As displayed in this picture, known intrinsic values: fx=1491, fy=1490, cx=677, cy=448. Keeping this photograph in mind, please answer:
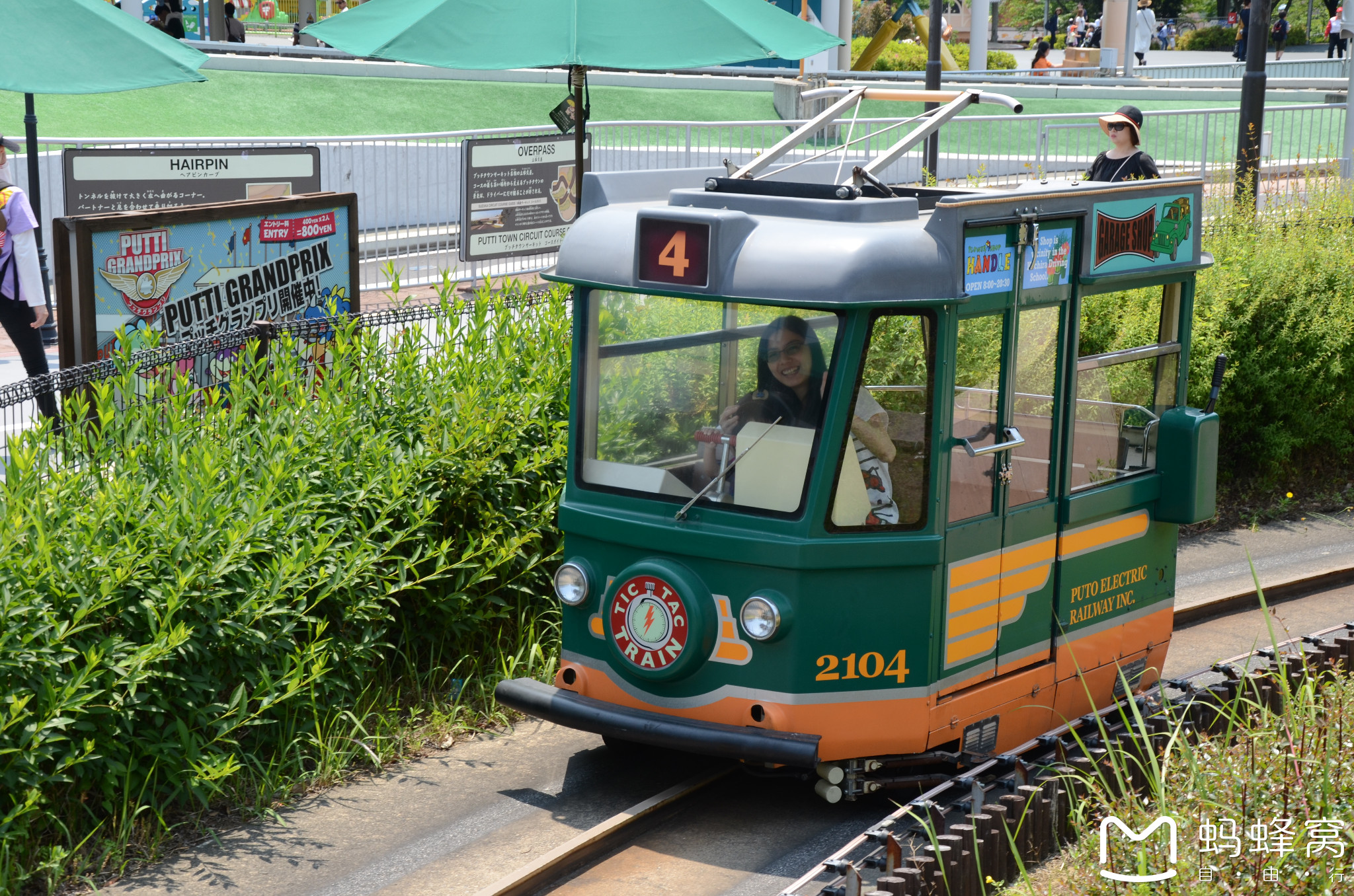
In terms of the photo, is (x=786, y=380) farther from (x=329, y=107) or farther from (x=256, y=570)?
(x=329, y=107)

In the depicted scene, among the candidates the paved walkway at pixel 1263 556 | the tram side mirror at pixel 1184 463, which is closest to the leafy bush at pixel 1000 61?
the paved walkway at pixel 1263 556

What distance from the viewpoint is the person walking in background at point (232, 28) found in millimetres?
34344

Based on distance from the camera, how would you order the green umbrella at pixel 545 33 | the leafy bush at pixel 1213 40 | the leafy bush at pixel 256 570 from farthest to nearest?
1. the leafy bush at pixel 1213 40
2. the green umbrella at pixel 545 33
3. the leafy bush at pixel 256 570

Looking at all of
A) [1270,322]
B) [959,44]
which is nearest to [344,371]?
[1270,322]

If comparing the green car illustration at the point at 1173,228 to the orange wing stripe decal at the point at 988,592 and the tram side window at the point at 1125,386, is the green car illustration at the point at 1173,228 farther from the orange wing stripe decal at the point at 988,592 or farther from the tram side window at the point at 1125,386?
the orange wing stripe decal at the point at 988,592

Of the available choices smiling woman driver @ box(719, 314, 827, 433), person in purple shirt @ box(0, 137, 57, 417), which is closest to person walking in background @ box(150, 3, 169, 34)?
person in purple shirt @ box(0, 137, 57, 417)

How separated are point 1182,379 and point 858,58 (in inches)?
1365

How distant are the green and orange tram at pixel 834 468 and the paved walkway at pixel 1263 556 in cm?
352

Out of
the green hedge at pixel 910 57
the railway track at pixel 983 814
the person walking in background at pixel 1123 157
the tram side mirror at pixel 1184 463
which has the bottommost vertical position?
the railway track at pixel 983 814

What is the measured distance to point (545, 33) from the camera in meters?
9.33

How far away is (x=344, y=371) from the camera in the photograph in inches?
279

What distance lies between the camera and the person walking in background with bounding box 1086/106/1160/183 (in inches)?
389

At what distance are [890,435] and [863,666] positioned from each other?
920 millimetres

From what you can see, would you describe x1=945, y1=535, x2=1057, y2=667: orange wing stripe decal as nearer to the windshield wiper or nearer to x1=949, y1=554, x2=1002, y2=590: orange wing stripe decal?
x1=949, y1=554, x2=1002, y2=590: orange wing stripe decal
